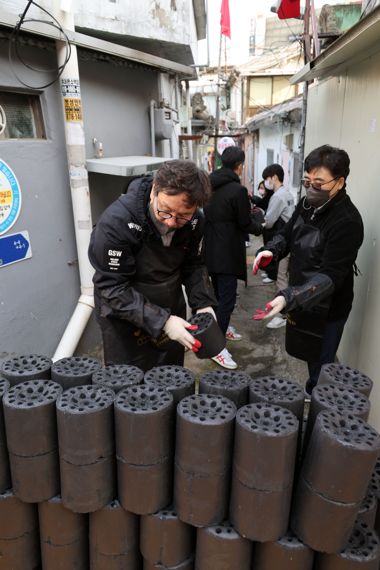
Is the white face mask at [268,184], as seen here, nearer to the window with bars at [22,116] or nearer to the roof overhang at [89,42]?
the roof overhang at [89,42]

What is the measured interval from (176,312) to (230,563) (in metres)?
1.72

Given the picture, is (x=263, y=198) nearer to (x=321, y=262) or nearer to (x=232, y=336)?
(x=232, y=336)

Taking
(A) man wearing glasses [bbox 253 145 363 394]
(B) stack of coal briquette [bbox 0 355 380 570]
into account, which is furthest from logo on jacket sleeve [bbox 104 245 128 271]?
(A) man wearing glasses [bbox 253 145 363 394]

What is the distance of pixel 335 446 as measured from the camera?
1420 mm

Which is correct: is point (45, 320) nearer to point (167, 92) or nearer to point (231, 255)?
point (231, 255)

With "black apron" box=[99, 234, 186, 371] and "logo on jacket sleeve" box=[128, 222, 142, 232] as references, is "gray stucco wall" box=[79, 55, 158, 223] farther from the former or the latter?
"logo on jacket sleeve" box=[128, 222, 142, 232]

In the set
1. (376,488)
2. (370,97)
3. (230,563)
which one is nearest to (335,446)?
(376,488)

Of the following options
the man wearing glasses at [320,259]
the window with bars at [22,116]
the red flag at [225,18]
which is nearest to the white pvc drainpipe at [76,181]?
the window with bars at [22,116]

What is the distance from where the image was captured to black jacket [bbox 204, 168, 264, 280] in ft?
14.8

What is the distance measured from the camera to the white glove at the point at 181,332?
2391 millimetres

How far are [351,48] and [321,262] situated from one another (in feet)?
5.98

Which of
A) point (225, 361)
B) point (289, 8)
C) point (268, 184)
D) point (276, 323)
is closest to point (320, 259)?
point (225, 361)

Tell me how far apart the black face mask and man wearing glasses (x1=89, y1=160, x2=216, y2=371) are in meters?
0.82

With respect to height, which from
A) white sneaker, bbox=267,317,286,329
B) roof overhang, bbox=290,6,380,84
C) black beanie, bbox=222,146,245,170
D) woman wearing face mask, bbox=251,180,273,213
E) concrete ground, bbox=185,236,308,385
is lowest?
concrete ground, bbox=185,236,308,385
